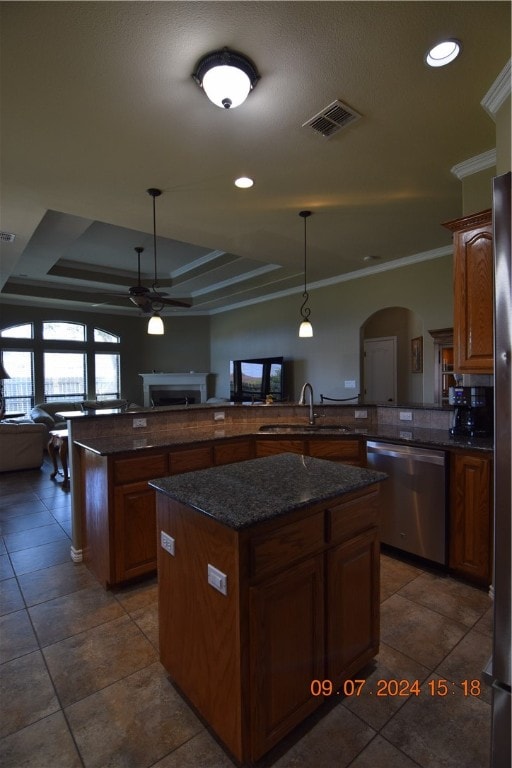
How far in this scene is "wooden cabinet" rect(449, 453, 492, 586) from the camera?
244 centimetres

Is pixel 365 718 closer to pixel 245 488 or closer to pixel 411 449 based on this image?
pixel 245 488

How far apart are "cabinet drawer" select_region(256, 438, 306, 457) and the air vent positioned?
90.9 inches

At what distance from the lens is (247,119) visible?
7.28ft

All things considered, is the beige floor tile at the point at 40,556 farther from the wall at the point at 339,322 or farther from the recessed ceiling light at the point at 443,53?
the wall at the point at 339,322

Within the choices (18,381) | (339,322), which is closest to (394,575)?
(339,322)

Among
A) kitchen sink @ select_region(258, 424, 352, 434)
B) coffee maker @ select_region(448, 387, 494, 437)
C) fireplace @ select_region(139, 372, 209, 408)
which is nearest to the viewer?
coffee maker @ select_region(448, 387, 494, 437)

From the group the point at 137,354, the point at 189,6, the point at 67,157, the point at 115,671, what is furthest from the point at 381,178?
the point at 137,354

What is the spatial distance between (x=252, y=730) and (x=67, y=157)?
337 centimetres

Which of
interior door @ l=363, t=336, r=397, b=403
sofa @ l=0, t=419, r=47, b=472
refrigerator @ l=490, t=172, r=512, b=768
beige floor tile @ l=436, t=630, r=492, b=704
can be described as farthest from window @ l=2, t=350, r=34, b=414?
refrigerator @ l=490, t=172, r=512, b=768

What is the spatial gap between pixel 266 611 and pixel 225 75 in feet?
7.76

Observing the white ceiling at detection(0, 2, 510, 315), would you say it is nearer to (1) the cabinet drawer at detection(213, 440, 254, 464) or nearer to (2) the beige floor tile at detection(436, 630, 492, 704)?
(1) the cabinet drawer at detection(213, 440, 254, 464)

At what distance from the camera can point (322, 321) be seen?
255 inches

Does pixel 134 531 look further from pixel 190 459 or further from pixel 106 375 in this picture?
pixel 106 375

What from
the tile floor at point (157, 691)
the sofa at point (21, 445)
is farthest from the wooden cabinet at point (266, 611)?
the sofa at point (21, 445)
